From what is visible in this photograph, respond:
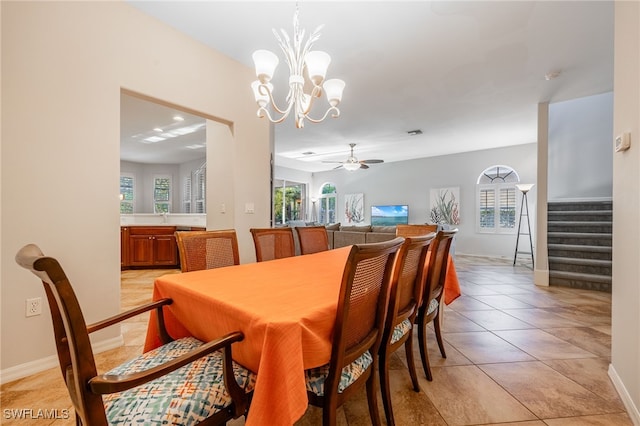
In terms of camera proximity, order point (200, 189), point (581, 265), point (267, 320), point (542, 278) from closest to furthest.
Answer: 1. point (267, 320)
2. point (581, 265)
3. point (542, 278)
4. point (200, 189)

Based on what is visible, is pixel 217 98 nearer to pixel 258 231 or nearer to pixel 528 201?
pixel 258 231

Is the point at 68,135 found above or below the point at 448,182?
below

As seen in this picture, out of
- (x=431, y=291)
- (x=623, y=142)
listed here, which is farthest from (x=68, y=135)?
(x=623, y=142)

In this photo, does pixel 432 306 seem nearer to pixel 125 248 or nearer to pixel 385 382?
pixel 385 382

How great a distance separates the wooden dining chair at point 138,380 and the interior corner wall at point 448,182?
7.65 m

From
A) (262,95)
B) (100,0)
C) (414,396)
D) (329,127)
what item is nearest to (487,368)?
(414,396)

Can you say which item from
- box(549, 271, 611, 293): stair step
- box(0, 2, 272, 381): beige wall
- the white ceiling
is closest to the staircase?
box(549, 271, 611, 293): stair step

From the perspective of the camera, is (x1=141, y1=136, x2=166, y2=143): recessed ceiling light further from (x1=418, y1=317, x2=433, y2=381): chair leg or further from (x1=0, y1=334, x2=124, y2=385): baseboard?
(x1=418, y1=317, x2=433, y2=381): chair leg

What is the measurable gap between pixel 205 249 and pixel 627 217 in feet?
8.27

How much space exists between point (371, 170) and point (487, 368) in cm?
770

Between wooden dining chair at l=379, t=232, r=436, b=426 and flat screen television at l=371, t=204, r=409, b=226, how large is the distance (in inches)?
280

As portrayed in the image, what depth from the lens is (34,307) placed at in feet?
6.10

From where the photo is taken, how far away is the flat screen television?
27.9 feet

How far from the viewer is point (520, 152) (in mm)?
6773
